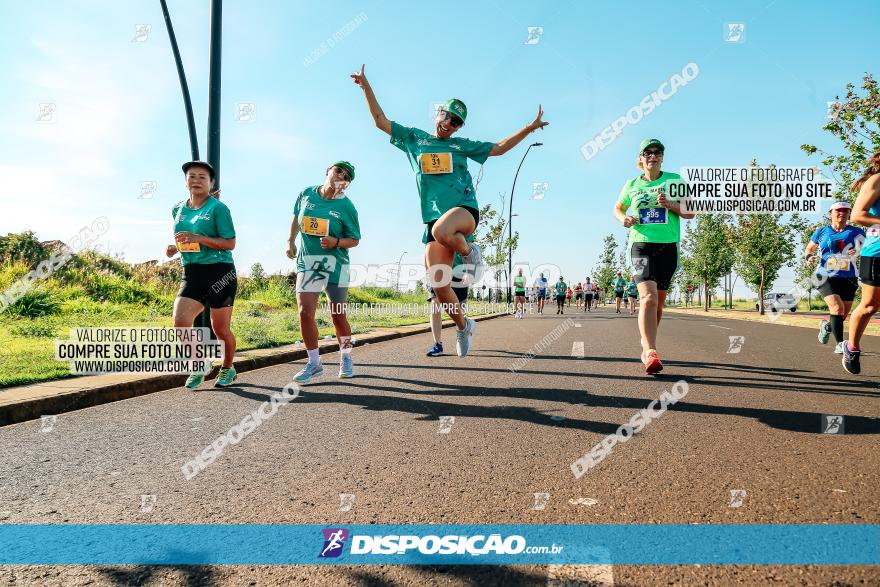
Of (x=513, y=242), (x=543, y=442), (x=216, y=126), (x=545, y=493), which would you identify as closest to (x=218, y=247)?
(x=216, y=126)

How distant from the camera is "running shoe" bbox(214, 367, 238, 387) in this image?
5.43 meters

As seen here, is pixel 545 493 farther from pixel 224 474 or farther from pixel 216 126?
pixel 216 126

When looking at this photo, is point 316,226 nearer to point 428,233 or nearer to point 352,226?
point 352,226

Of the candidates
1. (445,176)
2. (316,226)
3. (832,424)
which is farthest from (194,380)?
(832,424)

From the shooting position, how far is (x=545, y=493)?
232cm

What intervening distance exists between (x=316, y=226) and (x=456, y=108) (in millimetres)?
1854

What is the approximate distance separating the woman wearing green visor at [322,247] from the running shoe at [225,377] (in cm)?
68

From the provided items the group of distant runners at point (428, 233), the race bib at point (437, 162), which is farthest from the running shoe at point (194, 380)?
the race bib at point (437, 162)

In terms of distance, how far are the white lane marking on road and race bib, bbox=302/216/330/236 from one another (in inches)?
172

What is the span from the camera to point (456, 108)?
17.7ft

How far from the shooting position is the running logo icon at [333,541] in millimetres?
1797

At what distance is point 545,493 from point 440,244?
3.34m

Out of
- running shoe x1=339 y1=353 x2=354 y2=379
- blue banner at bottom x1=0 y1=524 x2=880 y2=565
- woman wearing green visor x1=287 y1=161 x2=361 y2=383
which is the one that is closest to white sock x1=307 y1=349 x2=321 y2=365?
woman wearing green visor x1=287 y1=161 x2=361 y2=383

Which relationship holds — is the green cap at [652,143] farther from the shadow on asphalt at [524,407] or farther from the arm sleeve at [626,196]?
the shadow on asphalt at [524,407]
